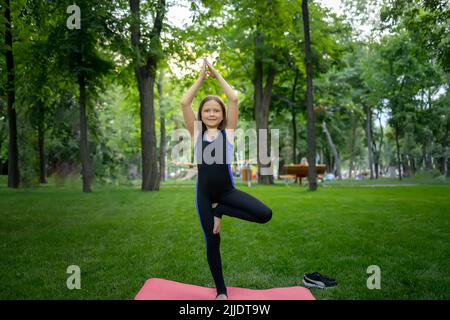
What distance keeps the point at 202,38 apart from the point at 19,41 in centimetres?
833

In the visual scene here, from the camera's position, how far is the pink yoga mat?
421 centimetres

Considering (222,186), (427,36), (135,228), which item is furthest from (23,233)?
(427,36)

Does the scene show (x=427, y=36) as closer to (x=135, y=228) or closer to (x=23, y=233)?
(x=135, y=228)

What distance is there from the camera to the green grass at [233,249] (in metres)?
4.76

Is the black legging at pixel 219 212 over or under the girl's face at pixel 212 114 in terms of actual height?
under

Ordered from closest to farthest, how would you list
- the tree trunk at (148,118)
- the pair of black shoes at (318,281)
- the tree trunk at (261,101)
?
the pair of black shoes at (318,281)
the tree trunk at (148,118)
the tree trunk at (261,101)

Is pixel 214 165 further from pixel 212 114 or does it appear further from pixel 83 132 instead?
pixel 83 132

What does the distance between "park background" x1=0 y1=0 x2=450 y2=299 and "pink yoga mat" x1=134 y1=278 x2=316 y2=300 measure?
0.29 metres

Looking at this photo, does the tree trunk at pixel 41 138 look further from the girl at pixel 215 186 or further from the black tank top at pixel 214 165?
the black tank top at pixel 214 165

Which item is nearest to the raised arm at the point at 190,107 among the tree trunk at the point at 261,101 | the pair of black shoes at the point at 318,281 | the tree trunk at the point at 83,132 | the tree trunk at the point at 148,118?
the pair of black shoes at the point at 318,281

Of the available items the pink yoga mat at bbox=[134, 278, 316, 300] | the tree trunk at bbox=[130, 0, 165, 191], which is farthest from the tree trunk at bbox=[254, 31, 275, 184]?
the pink yoga mat at bbox=[134, 278, 316, 300]

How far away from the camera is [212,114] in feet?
14.0

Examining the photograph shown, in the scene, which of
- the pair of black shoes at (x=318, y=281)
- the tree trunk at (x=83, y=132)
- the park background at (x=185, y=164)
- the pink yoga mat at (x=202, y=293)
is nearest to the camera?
the pink yoga mat at (x=202, y=293)

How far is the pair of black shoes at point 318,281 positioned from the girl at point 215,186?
1098mm
